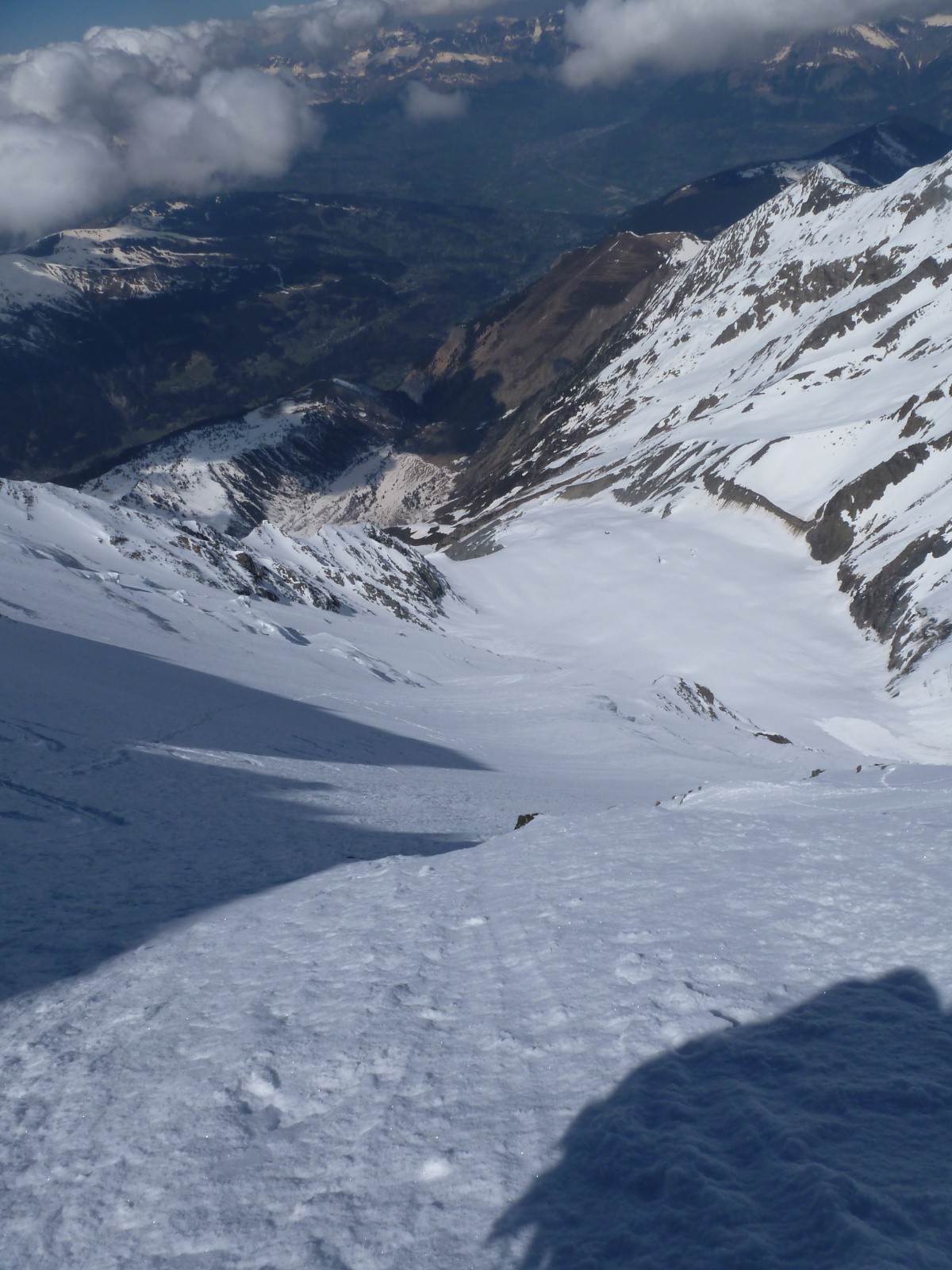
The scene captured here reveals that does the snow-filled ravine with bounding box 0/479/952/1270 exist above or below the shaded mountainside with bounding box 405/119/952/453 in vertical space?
below

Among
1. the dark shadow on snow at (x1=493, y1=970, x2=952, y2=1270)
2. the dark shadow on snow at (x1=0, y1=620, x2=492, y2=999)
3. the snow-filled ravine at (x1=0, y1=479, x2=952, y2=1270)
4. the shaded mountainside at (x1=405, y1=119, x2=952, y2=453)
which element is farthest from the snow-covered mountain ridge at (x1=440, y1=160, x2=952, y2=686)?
the dark shadow on snow at (x1=493, y1=970, x2=952, y2=1270)

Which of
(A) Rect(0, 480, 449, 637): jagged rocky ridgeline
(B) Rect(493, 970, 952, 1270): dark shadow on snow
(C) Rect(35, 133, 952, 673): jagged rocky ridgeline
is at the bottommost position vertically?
(A) Rect(0, 480, 449, 637): jagged rocky ridgeline

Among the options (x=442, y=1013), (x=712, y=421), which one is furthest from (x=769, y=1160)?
(x=712, y=421)

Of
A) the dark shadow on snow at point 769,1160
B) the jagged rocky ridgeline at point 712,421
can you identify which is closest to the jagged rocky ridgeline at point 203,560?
the dark shadow on snow at point 769,1160

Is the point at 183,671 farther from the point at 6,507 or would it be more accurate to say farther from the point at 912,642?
the point at 912,642

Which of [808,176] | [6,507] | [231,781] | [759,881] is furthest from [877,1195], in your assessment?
[808,176]

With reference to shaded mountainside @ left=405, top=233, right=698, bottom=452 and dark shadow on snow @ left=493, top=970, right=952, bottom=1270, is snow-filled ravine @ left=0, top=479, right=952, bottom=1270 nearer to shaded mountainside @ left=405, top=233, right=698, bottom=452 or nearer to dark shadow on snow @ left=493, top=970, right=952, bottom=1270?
dark shadow on snow @ left=493, top=970, right=952, bottom=1270

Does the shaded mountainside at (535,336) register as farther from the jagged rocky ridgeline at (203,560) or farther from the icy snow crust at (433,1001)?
the icy snow crust at (433,1001)
